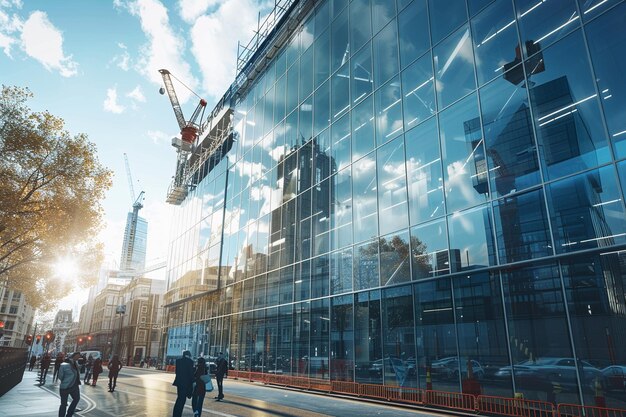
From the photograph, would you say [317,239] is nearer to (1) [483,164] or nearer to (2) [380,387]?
(2) [380,387]

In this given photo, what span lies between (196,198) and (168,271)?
36.4ft

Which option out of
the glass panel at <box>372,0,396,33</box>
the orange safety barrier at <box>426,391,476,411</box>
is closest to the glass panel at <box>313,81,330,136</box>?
the glass panel at <box>372,0,396,33</box>

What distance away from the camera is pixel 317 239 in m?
22.8

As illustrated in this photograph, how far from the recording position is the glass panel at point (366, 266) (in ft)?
59.9

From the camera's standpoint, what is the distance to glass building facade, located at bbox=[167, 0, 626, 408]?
437 inches

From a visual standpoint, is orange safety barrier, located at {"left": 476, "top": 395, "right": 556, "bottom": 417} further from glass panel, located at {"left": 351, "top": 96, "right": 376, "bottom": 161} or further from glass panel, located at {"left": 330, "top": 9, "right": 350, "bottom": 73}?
glass panel, located at {"left": 330, "top": 9, "right": 350, "bottom": 73}

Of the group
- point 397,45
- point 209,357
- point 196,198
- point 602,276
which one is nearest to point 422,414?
point 602,276

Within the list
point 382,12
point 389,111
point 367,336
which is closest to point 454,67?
point 389,111

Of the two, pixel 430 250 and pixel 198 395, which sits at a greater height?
pixel 430 250

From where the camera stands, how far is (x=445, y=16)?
55.1ft

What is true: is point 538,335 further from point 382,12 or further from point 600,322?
point 382,12

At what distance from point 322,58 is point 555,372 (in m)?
20.9

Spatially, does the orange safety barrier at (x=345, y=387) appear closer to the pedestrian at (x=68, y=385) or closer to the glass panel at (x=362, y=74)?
the pedestrian at (x=68, y=385)

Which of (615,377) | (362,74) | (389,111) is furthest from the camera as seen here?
(362,74)
